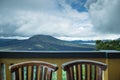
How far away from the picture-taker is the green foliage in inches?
125

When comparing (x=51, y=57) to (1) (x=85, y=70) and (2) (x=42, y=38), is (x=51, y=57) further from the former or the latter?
(1) (x=85, y=70)

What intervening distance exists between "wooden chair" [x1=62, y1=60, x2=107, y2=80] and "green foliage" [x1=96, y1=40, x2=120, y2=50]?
1206 mm

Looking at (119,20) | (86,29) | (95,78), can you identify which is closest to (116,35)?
(119,20)

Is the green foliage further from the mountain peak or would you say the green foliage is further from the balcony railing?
the mountain peak

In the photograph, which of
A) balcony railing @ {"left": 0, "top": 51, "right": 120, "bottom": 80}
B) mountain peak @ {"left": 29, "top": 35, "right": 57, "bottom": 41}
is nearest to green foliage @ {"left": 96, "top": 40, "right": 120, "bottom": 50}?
balcony railing @ {"left": 0, "top": 51, "right": 120, "bottom": 80}

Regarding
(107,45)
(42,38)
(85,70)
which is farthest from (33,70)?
(107,45)

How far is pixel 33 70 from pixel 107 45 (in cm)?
156

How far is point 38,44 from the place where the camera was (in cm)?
320

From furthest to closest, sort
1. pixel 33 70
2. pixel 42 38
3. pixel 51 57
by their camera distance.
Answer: pixel 42 38 < pixel 51 57 < pixel 33 70

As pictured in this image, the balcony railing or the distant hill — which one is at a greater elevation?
the distant hill

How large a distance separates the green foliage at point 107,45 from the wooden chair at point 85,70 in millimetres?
1206

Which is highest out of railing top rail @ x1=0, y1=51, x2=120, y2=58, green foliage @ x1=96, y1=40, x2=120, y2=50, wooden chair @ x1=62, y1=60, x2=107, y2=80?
green foliage @ x1=96, y1=40, x2=120, y2=50

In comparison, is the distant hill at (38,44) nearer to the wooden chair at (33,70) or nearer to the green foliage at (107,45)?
the green foliage at (107,45)

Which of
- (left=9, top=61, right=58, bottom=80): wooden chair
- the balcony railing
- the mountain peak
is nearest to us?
(left=9, top=61, right=58, bottom=80): wooden chair
